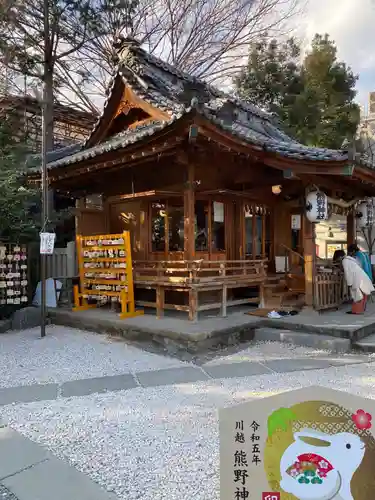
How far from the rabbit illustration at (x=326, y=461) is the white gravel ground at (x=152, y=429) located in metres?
1.28

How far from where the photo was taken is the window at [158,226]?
834cm

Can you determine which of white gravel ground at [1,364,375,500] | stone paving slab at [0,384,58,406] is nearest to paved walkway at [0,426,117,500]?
white gravel ground at [1,364,375,500]

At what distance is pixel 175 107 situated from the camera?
824 cm

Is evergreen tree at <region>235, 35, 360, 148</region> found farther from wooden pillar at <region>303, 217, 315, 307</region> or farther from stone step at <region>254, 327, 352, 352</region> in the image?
stone step at <region>254, 327, 352, 352</region>

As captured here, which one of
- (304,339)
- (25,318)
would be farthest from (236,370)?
(25,318)

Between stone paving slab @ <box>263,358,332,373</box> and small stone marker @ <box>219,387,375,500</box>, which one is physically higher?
small stone marker @ <box>219,387,375,500</box>

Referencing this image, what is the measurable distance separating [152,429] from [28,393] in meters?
1.79

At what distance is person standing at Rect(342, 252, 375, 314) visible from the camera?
754 centimetres

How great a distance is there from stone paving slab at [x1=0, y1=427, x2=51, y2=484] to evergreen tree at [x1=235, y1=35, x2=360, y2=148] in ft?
59.9

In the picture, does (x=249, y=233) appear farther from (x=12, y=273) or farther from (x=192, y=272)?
(x=12, y=273)

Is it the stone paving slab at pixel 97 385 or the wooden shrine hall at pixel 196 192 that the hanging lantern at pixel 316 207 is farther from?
the stone paving slab at pixel 97 385

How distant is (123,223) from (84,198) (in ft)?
3.76

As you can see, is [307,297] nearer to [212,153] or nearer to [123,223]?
[212,153]

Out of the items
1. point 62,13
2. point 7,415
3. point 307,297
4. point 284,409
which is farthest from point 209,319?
point 62,13
